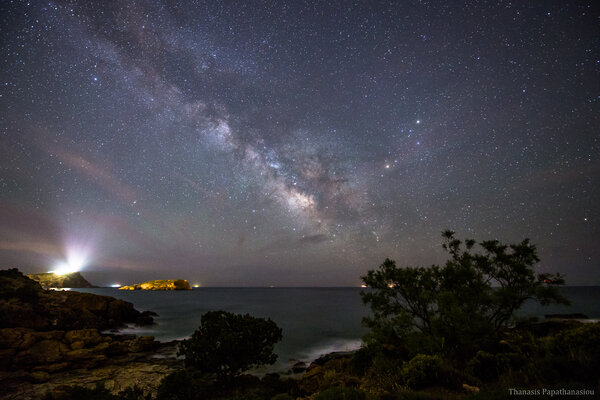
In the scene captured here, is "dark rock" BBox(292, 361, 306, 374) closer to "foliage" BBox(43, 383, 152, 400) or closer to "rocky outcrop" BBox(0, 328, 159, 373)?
"foliage" BBox(43, 383, 152, 400)

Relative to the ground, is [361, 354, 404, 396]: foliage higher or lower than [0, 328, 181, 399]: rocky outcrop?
higher

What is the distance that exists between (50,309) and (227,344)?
1374 inches

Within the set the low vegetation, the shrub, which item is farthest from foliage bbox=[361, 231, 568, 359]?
the shrub

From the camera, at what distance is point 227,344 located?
656 inches

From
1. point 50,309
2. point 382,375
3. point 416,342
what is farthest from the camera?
point 50,309

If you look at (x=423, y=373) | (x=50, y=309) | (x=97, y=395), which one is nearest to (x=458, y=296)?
(x=423, y=373)

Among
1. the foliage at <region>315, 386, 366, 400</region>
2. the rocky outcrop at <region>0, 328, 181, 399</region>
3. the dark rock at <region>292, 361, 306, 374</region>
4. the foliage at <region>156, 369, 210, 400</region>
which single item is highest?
the foliage at <region>315, 386, 366, 400</region>

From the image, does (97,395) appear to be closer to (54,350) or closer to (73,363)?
(73,363)

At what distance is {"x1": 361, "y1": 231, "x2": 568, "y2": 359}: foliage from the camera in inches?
614

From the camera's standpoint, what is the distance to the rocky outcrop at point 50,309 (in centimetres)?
3033

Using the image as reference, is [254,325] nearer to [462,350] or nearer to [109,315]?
[462,350]

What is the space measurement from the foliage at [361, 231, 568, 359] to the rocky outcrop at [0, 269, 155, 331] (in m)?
40.9

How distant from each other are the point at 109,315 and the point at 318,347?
39.9 metres

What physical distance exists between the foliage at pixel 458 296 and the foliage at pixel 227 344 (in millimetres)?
8568
